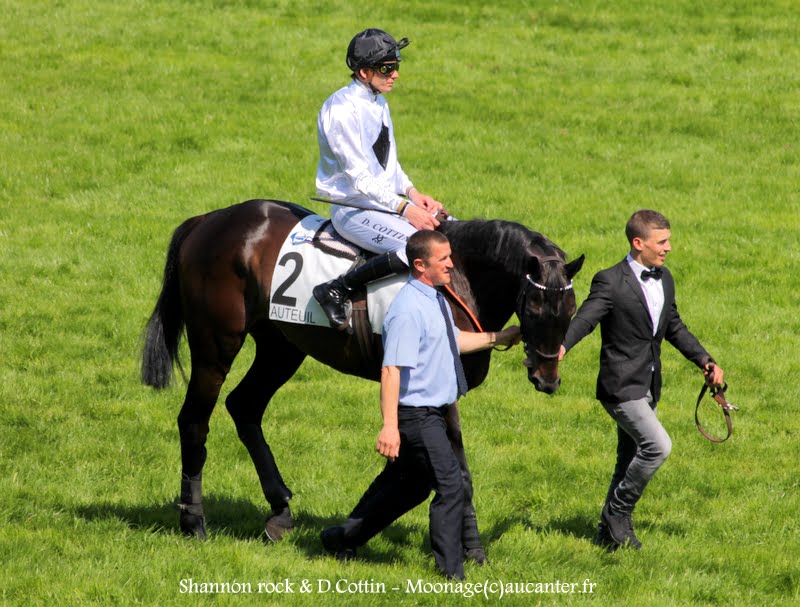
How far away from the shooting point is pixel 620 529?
7.27 metres

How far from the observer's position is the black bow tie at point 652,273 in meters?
7.11

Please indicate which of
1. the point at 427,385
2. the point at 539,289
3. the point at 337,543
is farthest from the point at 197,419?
the point at 539,289

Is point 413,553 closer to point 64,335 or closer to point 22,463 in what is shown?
point 22,463

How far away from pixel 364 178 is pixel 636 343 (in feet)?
6.96

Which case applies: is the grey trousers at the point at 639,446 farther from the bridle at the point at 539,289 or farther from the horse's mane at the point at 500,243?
the horse's mane at the point at 500,243

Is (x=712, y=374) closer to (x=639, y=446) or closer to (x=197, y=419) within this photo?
(x=639, y=446)

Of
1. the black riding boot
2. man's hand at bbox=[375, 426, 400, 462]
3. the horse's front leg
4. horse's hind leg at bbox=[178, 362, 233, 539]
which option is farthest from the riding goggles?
man's hand at bbox=[375, 426, 400, 462]

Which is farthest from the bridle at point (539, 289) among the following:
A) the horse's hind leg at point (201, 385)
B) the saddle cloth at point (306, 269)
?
the horse's hind leg at point (201, 385)

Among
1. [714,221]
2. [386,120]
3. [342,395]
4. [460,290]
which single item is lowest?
[342,395]

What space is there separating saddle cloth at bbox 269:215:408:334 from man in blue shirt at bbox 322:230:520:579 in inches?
38.0

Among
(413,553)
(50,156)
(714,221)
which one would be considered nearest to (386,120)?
(413,553)

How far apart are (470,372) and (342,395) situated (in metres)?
3.69

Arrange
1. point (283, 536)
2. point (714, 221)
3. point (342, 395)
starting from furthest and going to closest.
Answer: point (714, 221) → point (342, 395) → point (283, 536)

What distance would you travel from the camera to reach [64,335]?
37.9ft
